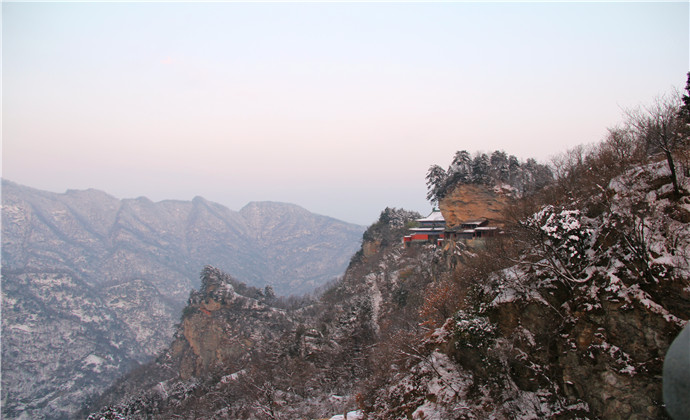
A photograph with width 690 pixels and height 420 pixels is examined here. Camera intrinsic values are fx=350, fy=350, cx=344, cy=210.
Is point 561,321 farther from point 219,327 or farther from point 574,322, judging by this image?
point 219,327

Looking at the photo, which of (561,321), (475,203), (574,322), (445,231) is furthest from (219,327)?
(574,322)

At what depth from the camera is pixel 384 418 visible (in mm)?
20953

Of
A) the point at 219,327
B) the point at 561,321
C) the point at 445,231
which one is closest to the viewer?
the point at 561,321

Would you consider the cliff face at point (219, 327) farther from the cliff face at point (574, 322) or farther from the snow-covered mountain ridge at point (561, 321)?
the cliff face at point (574, 322)

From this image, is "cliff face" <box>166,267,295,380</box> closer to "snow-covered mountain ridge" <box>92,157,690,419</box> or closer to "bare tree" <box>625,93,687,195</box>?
"snow-covered mountain ridge" <box>92,157,690,419</box>

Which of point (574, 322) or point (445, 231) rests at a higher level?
point (445, 231)

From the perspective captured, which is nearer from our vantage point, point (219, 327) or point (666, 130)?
point (666, 130)

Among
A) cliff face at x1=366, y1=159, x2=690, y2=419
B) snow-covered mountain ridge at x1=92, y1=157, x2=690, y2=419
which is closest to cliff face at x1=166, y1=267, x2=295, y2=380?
snow-covered mountain ridge at x1=92, y1=157, x2=690, y2=419

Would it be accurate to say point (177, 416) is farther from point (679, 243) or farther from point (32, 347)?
point (32, 347)

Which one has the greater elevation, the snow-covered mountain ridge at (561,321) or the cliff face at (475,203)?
the cliff face at (475,203)

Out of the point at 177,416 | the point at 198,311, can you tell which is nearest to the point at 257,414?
the point at 177,416

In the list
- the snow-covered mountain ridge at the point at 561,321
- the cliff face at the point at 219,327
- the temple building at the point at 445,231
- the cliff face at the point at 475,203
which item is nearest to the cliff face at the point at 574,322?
the snow-covered mountain ridge at the point at 561,321

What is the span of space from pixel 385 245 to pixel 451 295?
4971 centimetres

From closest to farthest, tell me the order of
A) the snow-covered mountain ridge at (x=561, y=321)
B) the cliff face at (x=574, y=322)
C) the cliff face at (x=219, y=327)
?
the cliff face at (x=574, y=322)
the snow-covered mountain ridge at (x=561, y=321)
the cliff face at (x=219, y=327)
